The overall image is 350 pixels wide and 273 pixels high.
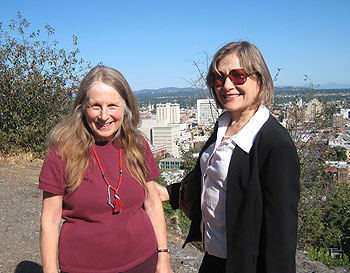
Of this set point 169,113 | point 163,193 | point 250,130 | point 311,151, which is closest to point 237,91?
point 250,130

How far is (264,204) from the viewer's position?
4.64 ft

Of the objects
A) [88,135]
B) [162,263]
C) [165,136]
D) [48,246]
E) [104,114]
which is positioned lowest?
[165,136]

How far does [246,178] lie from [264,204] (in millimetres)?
125

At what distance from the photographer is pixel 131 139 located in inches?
70.5

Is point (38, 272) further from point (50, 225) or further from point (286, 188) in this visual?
point (286, 188)

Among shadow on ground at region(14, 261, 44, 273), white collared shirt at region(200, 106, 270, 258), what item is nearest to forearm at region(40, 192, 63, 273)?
white collared shirt at region(200, 106, 270, 258)

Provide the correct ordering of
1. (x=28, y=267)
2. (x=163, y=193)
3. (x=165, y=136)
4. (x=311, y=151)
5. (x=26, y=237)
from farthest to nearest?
(x=165, y=136), (x=311, y=151), (x=26, y=237), (x=28, y=267), (x=163, y=193)

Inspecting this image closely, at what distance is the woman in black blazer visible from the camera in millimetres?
1388

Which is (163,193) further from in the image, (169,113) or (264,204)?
(169,113)

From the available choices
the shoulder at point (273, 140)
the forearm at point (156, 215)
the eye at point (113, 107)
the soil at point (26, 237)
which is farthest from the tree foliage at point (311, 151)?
the eye at point (113, 107)

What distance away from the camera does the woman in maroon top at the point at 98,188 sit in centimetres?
158

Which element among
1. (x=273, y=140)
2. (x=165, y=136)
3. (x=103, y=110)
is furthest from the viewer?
(x=165, y=136)

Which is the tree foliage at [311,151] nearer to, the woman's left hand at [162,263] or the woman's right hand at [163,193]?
the woman's right hand at [163,193]

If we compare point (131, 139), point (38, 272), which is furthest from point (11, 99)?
point (131, 139)
